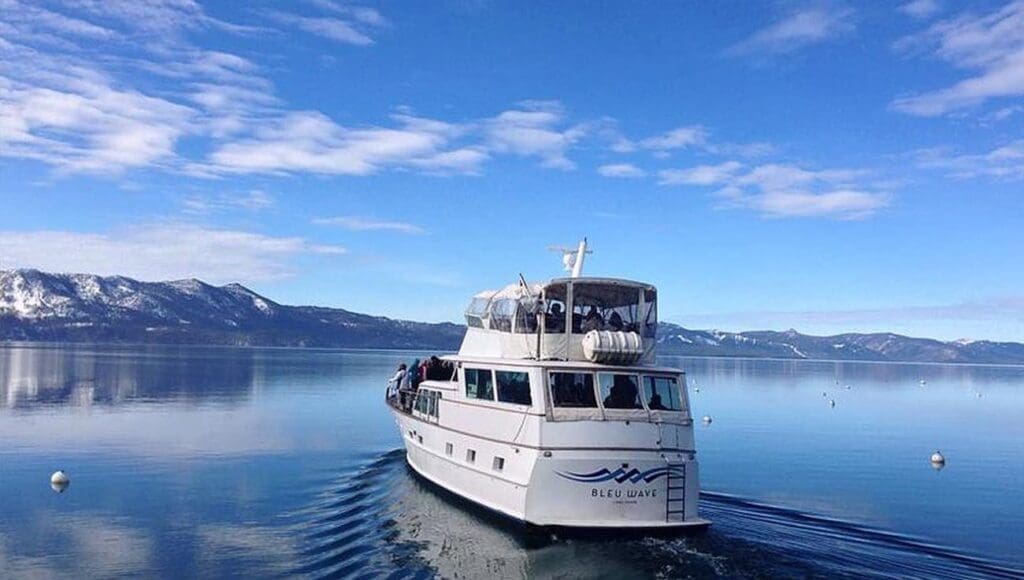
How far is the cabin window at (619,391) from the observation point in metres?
24.4

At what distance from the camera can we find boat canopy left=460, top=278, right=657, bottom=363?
25938mm

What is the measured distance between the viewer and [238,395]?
7738 cm

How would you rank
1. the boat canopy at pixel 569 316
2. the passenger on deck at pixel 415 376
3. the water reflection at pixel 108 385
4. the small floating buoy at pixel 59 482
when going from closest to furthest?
the boat canopy at pixel 569 316, the small floating buoy at pixel 59 482, the passenger on deck at pixel 415 376, the water reflection at pixel 108 385

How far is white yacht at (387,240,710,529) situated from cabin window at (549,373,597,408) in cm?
3

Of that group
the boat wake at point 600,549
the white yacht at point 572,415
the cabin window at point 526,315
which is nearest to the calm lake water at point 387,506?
the boat wake at point 600,549

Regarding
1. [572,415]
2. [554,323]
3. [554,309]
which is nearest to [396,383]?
[554,309]

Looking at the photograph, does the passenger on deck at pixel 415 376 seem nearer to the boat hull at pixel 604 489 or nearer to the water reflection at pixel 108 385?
the boat hull at pixel 604 489

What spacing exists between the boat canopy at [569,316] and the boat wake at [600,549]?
5.47m

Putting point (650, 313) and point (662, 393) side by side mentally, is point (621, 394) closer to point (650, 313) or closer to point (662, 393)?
point (662, 393)

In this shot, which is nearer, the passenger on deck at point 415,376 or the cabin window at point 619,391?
the cabin window at point 619,391

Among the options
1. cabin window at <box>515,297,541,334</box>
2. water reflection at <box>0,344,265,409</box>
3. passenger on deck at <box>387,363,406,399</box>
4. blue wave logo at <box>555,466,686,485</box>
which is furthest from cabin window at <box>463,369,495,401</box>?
water reflection at <box>0,344,265,409</box>

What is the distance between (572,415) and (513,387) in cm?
262

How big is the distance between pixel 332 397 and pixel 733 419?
36.5 meters

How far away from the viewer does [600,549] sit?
71.8 ft
